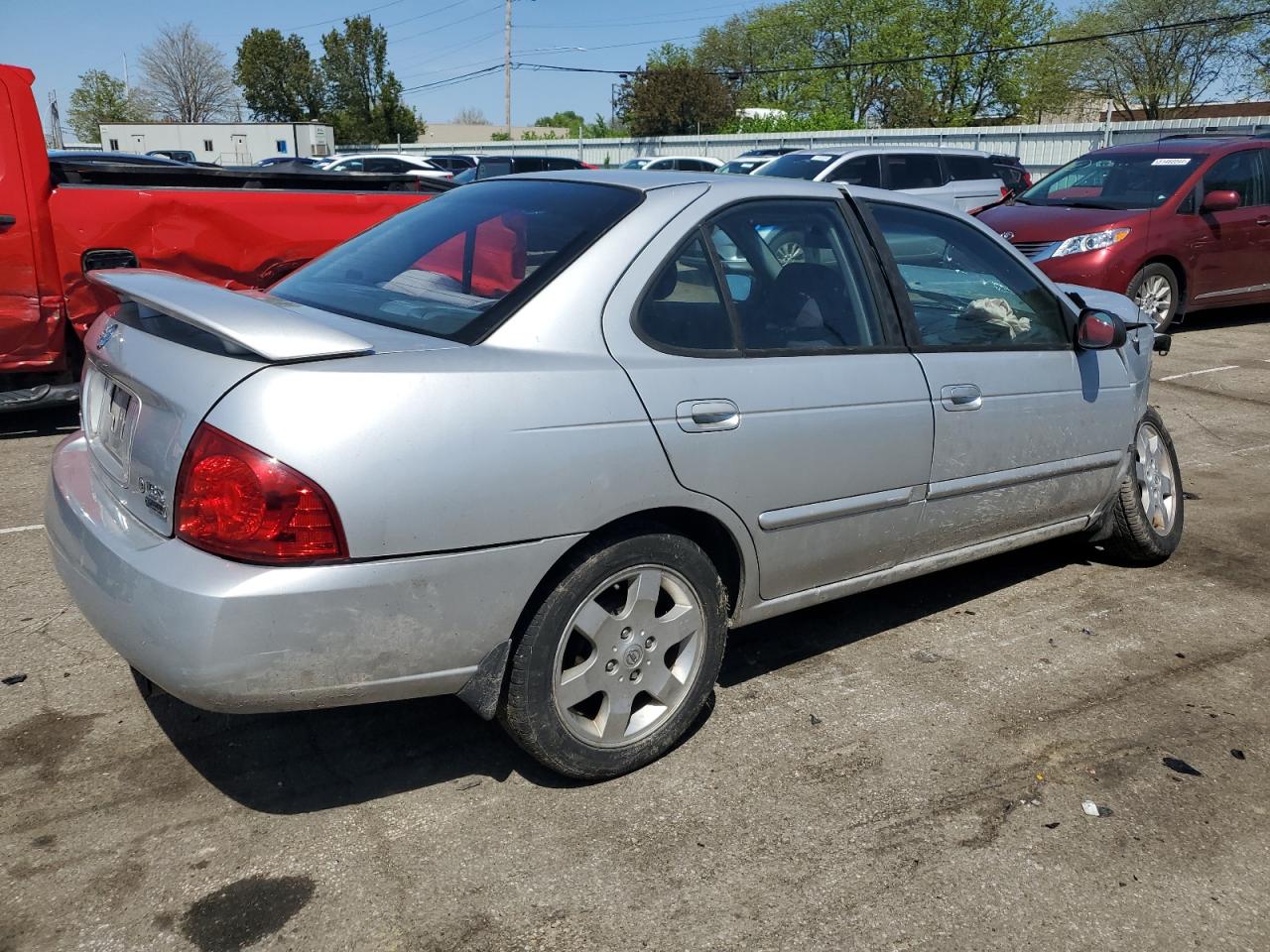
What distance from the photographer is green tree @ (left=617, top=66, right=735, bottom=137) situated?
53.7 meters

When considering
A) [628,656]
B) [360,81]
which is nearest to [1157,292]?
[628,656]

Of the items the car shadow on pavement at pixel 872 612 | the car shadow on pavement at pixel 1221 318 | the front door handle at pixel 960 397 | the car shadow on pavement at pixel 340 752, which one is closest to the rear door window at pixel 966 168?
the car shadow on pavement at pixel 1221 318

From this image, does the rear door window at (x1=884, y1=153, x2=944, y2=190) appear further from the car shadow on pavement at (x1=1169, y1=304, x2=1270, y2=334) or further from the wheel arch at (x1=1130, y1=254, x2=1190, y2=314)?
the wheel arch at (x1=1130, y1=254, x2=1190, y2=314)

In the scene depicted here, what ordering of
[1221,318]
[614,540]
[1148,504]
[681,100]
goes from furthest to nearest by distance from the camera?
[681,100], [1221,318], [1148,504], [614,540]

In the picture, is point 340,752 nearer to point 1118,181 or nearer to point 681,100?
point 1118,181

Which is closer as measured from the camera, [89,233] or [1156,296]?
[89,233]

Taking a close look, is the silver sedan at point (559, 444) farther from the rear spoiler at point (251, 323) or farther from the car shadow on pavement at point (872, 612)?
the car shadow on pavement at point (872, 612)

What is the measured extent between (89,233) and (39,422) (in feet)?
4.66

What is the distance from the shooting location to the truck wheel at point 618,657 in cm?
276

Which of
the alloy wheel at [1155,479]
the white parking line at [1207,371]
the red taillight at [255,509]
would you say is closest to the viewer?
the red taillight at [255,509]

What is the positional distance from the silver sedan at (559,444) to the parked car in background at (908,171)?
32.0 feet

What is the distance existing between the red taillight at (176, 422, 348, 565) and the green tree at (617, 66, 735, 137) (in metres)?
53.8

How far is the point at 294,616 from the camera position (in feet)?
7.84

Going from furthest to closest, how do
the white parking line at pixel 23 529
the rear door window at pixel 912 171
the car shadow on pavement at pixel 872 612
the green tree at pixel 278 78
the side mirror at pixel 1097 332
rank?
the green tree at pixel 278 78 → the rear door window at pixel 912 171 → the white parking line at pixel 23 529 → the side mirror at pixel 1097 332 → the car shadow on pavement at pixel 872 612
